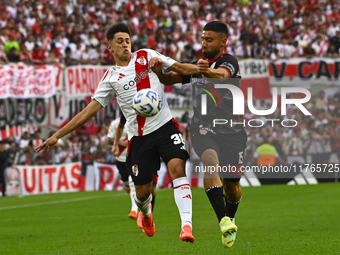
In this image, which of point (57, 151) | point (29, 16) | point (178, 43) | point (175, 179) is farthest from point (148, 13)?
point (175, 179)

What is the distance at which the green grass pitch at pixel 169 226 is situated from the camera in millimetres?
7559

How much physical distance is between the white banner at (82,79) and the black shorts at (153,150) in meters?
14.2

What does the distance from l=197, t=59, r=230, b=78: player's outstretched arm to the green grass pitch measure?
2330mm

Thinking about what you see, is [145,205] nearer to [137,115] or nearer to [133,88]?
[137,115]

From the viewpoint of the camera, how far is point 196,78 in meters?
7.08

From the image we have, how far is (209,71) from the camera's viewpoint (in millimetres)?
6117

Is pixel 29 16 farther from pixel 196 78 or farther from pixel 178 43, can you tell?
pixel 196 78

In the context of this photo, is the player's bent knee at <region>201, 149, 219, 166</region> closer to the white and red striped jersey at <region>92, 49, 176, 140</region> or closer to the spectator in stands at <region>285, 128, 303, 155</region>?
the white and red striped jersey at <region>92, 49, 176, 140</region>

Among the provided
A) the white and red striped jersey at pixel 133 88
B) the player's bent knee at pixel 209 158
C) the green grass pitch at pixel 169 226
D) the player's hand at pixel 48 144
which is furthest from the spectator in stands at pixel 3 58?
the player's bent knee at pixel 209 158

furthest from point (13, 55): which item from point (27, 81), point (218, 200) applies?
point (218, 200)

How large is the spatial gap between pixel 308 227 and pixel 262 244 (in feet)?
6.40

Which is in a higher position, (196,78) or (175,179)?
(196,78)

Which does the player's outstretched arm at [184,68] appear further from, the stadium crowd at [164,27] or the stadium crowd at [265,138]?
the stadium crowd at [164,27]

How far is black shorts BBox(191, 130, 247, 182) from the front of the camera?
6734mm
